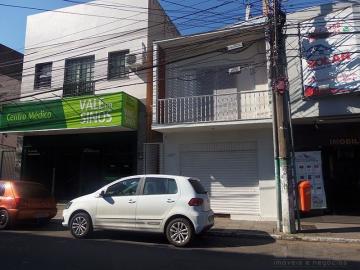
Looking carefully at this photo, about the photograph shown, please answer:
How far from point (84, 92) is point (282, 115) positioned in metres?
9.54

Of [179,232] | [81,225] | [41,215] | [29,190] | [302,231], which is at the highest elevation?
[29,190]

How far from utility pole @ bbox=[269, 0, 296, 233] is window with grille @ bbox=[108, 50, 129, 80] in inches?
291

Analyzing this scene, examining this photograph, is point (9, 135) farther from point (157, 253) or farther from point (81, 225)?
point (157, 253)

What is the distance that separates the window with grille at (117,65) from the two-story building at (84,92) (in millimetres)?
43

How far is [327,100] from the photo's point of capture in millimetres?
12961

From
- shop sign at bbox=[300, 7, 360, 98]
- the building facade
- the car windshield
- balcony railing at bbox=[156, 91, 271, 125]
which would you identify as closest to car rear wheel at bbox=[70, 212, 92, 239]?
the car windshield

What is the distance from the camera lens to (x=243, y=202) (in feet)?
47.6

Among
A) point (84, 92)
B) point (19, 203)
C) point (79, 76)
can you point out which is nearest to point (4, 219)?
point (19, 203)

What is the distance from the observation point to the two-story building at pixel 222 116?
47.0 ft

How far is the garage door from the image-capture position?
14492 mm

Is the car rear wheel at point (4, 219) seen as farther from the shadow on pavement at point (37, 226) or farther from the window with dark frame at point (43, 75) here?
the window with dark frame at point (43, 75)

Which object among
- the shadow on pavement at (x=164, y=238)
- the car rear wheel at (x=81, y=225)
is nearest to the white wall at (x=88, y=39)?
the shadow on pavement at (x=164, y=238)

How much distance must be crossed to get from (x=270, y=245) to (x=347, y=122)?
242 inches

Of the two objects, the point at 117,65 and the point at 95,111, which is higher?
the point at 117,65
